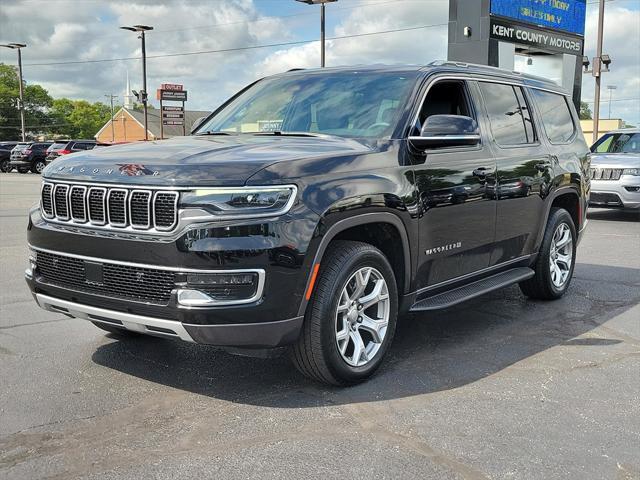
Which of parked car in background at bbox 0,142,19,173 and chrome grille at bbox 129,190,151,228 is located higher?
chrome grille at bbox 129,190,151,228

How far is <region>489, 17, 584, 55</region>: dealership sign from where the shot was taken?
1851cm

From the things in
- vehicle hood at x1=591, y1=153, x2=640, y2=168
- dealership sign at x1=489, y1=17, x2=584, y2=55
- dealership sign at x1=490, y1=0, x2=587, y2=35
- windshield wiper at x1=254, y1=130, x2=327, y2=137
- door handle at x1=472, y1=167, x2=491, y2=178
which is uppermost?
dealership sign at x1=490, y1=0, x2=587, y2=35

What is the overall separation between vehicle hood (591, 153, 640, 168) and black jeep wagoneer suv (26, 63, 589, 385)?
833 cm

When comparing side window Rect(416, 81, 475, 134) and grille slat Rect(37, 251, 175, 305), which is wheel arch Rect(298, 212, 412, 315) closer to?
grille slat Rect(37, 251, 175, 305)

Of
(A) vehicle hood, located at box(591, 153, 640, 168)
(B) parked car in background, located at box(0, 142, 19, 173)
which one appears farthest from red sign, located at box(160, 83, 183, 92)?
(A) vehicle hood, located at box(591, 153, 640, 168)

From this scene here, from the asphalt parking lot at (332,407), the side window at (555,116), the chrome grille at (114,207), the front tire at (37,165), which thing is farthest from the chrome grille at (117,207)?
the front tire at (37,165)

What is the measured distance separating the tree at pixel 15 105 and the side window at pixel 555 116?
364 feet

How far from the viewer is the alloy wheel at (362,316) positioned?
13.4ft

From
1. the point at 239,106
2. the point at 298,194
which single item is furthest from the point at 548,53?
the point at 298,194

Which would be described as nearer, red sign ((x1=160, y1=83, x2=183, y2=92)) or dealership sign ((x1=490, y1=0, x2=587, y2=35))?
dealership sign ((x1=490, y1=0, x2=587, y2=35))

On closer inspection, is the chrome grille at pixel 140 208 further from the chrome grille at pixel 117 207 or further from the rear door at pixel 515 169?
the rear door at pixel 515 169

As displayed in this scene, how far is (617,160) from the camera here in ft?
43.6

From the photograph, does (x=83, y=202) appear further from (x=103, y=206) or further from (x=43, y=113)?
(x=43, y=113)

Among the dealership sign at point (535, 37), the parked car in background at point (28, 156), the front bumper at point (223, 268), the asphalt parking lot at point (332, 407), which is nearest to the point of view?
the asphalt parking lot at point (332, 407)
